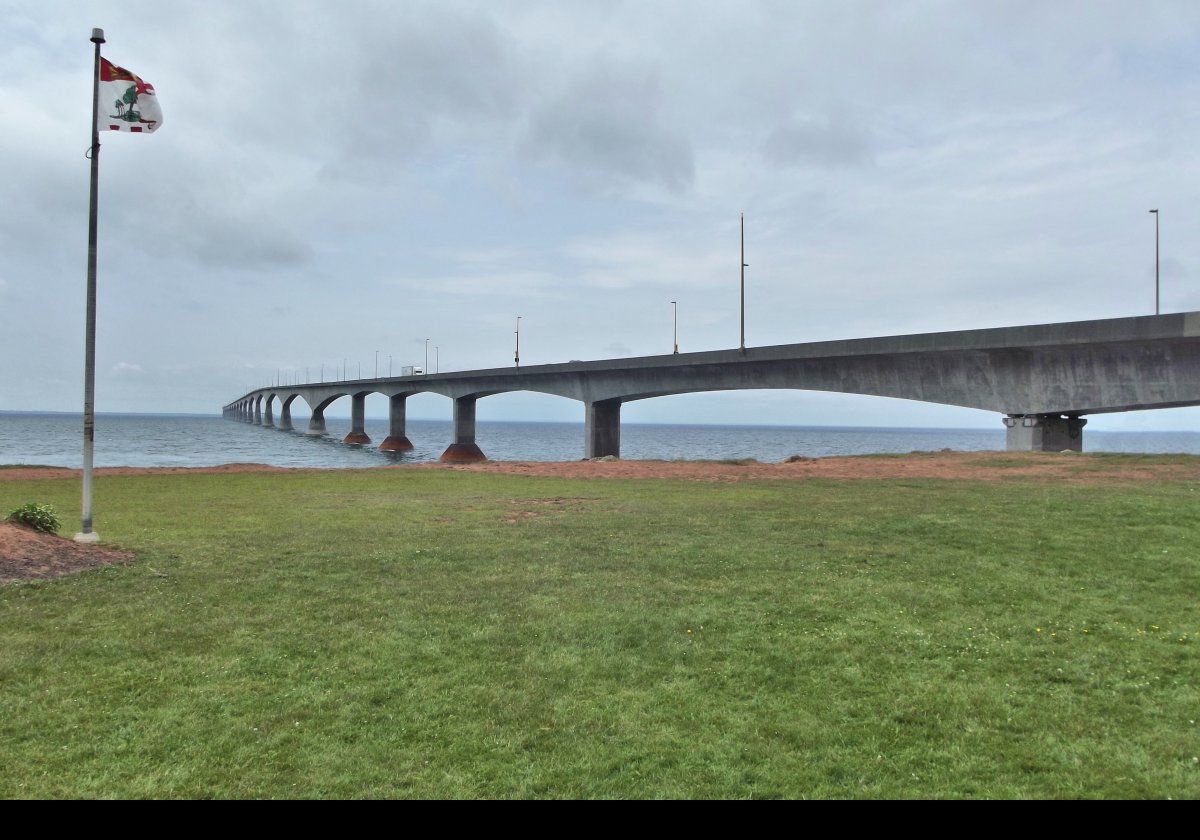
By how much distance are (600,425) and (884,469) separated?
29213 millimetres

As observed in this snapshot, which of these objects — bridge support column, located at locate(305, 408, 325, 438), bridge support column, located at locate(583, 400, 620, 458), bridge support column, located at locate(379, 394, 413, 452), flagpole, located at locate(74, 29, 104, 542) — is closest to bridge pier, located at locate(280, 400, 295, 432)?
bridge support column, located at locate(305, 408, 325, 438)

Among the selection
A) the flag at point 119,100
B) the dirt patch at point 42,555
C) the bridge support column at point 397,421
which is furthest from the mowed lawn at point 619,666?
the bridge support column at point 397,421

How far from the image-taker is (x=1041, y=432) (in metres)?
33.5

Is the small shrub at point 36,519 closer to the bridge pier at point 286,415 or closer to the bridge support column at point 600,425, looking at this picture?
the bridge support column at point 600,425

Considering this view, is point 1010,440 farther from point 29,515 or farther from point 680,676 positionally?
point 29,515

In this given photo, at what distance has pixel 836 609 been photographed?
347 inches

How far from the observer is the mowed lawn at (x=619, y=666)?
4945mm

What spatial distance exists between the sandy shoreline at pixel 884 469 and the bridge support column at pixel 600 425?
17174 millimetres

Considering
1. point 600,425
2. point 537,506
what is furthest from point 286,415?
point 537,506

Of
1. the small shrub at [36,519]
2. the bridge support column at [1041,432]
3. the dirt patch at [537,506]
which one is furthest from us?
the bridge support column at [1041,432]

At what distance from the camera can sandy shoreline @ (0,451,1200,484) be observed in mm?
24719

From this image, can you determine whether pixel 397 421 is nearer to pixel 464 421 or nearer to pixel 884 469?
pixel 464 421

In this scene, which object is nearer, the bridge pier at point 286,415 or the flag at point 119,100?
the flag at point 119,100

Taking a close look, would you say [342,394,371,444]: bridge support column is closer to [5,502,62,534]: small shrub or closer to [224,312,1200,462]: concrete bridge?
[224,312,1200,462]: concrete bridge
